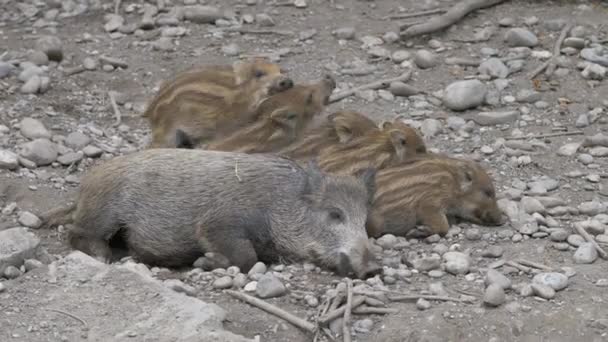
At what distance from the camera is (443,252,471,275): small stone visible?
229 inches

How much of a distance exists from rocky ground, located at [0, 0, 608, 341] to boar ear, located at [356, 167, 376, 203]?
25 centimetres

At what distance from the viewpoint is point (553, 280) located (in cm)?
557

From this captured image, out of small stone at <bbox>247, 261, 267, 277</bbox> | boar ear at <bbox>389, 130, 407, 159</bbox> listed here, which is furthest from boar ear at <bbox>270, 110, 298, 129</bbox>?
small stone at <bbox>247, 261, 267, 277</bbox>

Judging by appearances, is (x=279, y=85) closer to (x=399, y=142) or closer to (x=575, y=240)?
(x=399, y=142)

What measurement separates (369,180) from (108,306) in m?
1.70

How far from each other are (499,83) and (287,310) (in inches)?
134

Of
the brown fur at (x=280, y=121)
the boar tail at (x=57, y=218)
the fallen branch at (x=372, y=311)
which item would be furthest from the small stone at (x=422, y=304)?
the boar tail at (x=57, y=218)

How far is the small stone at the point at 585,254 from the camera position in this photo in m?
5.90

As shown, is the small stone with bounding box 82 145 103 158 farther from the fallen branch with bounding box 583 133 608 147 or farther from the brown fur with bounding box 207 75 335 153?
the fallen branch with bounding box 583 133 608 147

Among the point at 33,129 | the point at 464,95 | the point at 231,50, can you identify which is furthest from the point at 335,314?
the point at 231,50

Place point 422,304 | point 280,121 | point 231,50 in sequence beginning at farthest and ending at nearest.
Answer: point 231,50, point 280,121, point 422,304

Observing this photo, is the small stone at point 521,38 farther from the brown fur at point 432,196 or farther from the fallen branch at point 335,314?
the fallen branch at point 335,314

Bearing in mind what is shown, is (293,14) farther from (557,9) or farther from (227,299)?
(227,299)

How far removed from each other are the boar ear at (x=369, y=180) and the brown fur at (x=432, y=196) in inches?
7.2
